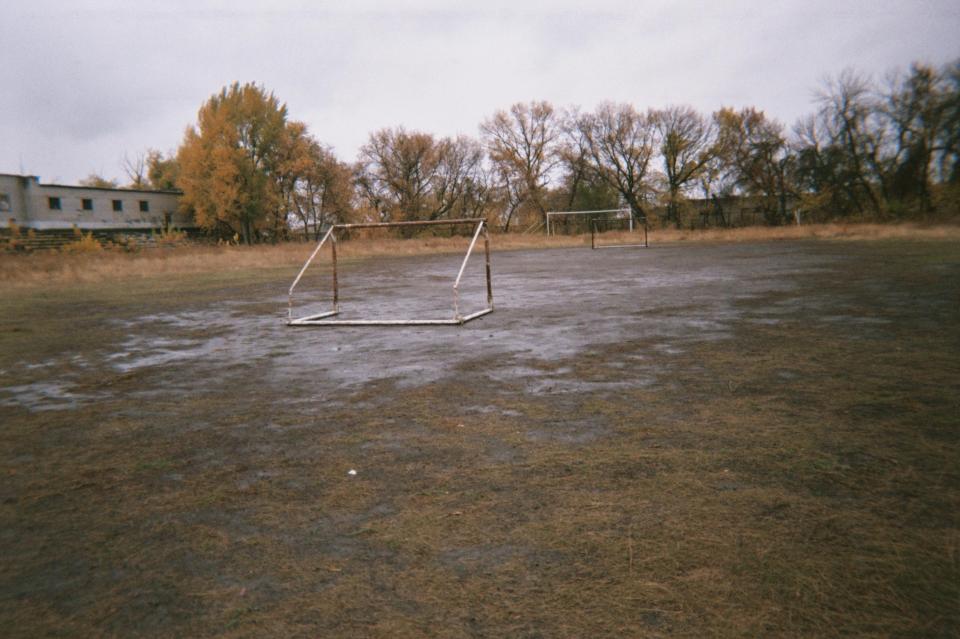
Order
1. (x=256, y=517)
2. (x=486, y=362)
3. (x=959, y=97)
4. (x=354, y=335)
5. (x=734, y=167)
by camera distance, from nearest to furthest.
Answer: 1. (x=256, y=517)
2. (x=486, y=362)
3. (x=354, y=335)
4. (x=959, y=97)
5. (x=734, y=167)

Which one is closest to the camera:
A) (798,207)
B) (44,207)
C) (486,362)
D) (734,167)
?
(486,362)

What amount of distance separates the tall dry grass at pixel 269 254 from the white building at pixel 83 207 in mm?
9410

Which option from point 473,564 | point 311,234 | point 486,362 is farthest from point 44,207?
point 473,564

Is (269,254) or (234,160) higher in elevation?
(234,160)

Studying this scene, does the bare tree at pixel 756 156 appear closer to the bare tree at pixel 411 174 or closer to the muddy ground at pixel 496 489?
the bare tree at pixel 411 174

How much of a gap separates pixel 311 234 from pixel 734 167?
1479 inches

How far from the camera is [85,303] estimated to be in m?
15.5

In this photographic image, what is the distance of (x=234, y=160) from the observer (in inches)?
2041

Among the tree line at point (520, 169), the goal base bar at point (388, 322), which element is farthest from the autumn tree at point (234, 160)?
the goal base bar at point (388, 322)

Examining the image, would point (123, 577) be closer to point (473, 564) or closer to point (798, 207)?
point (473, 564)

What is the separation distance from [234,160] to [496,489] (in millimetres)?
54167

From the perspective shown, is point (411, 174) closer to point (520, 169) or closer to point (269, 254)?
point (520, 169)

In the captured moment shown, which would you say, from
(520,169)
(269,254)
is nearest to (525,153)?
(520,169)

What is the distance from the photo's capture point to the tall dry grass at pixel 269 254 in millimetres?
25344
